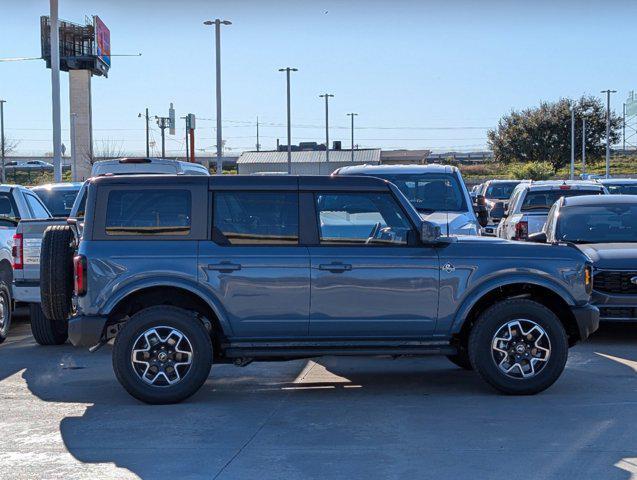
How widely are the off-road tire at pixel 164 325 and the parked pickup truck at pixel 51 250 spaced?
35.4 inches

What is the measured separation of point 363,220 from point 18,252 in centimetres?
496

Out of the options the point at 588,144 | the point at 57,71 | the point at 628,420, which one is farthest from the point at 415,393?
the point at 588,144

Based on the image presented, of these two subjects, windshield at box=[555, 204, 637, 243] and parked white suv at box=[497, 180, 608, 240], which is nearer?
windshield at box=[555, 204, 637, 243]

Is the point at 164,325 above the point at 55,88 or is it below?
below

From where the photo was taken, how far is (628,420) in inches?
297

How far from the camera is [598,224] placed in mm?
13047

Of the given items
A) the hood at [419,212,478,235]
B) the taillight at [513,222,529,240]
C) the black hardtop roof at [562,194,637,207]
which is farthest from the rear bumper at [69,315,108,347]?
the taillight at [513,222,529,240]

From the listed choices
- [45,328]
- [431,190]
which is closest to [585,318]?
[431,190]

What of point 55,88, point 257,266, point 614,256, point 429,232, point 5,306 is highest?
point 55,88

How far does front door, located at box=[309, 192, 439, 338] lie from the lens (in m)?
8.27

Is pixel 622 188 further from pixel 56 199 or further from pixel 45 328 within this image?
pixel 45 328

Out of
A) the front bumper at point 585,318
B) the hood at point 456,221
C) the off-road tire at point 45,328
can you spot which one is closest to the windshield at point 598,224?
the hood at point 456,221

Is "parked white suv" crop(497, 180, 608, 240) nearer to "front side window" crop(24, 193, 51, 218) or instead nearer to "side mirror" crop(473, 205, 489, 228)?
"side mirror" crop(473, 205, 489, 228)

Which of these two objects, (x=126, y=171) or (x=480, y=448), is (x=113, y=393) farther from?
(x=126, y=171)
